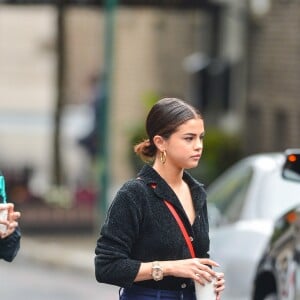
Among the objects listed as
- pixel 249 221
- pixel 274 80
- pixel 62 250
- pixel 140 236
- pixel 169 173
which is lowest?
pixel 62 250

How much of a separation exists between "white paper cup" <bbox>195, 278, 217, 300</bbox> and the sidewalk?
12.7 metres

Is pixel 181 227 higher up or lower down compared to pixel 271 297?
higher up

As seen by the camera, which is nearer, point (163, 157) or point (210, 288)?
→ point (210, 288)

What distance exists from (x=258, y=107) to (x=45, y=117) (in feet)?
30.0

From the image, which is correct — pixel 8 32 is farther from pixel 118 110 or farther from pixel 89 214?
pixel 89 214

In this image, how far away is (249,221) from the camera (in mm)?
11500

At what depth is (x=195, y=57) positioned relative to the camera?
97.1 ft

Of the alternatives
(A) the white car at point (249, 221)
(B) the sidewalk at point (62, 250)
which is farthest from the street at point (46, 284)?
(A) the white car at point (249, 221)

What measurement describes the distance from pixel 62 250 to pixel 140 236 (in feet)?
47.1

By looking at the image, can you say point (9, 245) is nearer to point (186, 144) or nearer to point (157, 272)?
point (157, 272)

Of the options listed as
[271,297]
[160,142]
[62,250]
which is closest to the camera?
[160,142]

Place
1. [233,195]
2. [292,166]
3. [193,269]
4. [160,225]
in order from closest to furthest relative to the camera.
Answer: [193,269] → [160,225] → [292,166] → [233,195]

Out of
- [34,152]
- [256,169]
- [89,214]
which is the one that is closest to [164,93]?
[34,152]

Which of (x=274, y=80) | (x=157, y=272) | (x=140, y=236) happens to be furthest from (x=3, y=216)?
(x=274, y=80)
